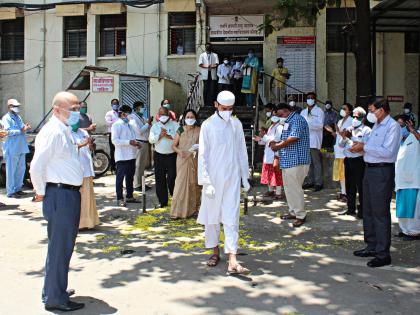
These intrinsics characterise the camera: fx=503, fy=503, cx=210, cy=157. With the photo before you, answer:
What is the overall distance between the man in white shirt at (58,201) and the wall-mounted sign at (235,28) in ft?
44.5

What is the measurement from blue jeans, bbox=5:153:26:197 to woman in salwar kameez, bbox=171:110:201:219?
4481 millimetres

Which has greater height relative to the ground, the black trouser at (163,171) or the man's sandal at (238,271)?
the black trouser at (163,171)

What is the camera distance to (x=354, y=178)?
28.2 ft

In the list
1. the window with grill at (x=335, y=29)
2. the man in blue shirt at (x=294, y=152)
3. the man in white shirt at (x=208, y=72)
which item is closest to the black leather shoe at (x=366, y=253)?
the man in blue shirt at (x=294, y=152)

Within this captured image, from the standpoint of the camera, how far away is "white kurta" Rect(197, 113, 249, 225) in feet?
19.7

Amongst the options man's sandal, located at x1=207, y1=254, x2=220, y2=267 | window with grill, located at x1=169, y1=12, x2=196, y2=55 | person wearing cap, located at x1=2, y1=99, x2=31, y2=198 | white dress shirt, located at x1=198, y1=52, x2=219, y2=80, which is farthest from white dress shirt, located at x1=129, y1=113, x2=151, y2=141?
window with grill, located at x1=169, y1=12, x2=196, y2=55

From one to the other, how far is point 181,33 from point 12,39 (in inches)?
289

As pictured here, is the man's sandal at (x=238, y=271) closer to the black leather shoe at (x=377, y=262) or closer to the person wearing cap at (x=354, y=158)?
the black leather shoe at (x=377, y=262)

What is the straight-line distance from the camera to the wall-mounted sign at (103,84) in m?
16.9

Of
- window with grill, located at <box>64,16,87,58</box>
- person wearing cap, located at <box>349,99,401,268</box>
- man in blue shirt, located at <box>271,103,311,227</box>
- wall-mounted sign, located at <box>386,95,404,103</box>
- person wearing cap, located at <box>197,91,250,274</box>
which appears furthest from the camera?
window with grill, located at <box>64,16,87,58</box>

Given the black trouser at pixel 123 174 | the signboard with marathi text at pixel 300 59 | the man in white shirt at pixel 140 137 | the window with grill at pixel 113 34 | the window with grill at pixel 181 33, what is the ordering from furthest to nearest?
the window with grill at pixel 113 34
the window with grill at pixel 181 33
the signboard with marathi text at pixel 300 59
the man in white shirt at pixel 140 137
the black trouser at pixel 123 174

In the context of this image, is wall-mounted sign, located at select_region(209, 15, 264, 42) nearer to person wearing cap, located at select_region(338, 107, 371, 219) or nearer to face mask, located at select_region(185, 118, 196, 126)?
face mask, located at select_region(185, 118, 196, 126)

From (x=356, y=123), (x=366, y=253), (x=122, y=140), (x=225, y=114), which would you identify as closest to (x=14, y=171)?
(x=122, y=140)

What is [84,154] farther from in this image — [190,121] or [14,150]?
[14,150]
